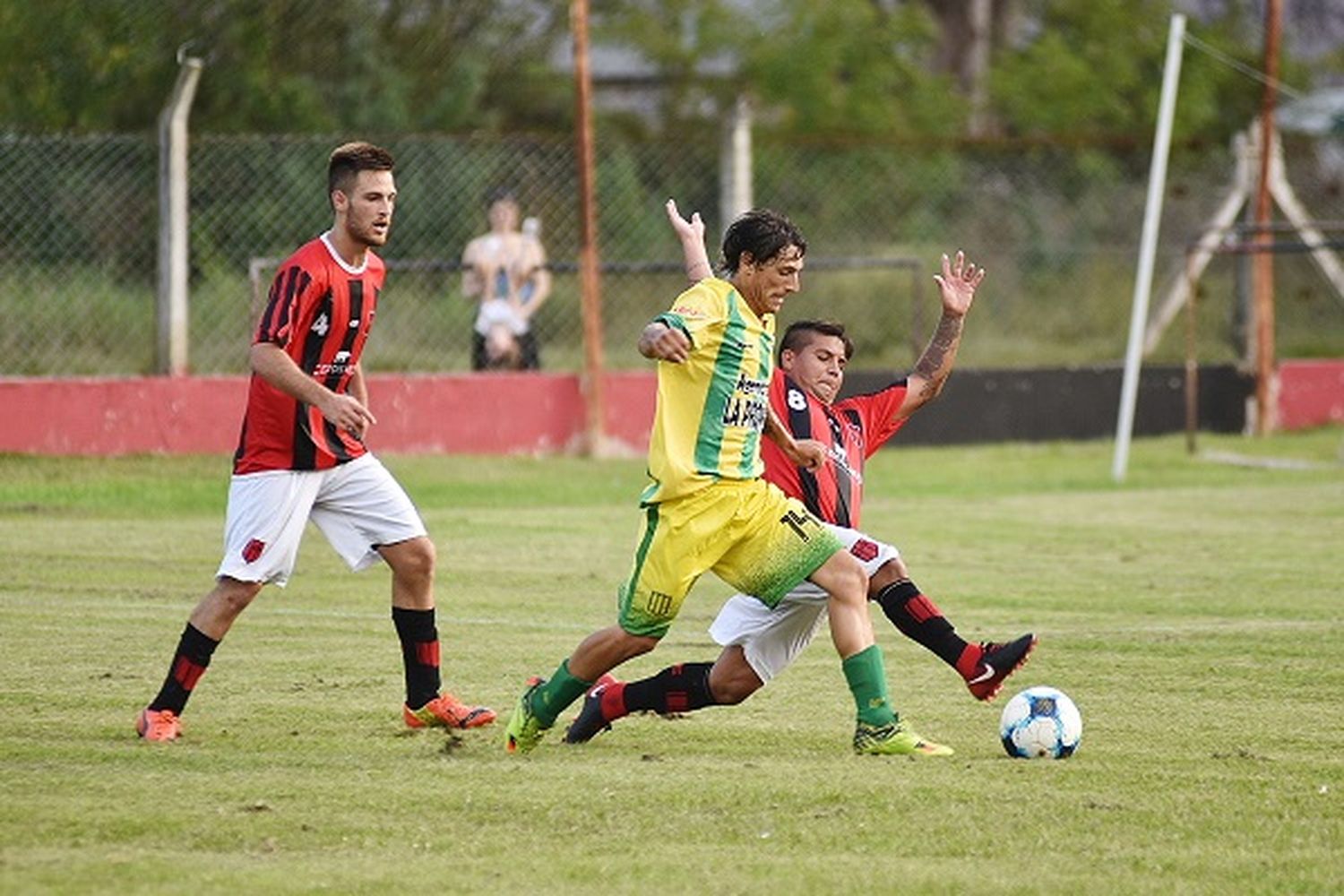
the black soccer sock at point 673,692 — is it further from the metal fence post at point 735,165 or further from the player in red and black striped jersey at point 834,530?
the metal fence post at point 735,165

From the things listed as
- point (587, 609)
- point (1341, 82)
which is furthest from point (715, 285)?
point (1341, 82)

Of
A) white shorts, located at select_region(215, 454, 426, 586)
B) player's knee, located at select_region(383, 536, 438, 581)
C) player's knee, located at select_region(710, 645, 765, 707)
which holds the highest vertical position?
white shorts, located at select_region(215, 454, 426, 586)

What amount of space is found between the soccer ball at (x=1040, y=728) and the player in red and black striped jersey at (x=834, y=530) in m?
0.46

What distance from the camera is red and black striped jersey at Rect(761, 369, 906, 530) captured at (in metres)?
8.20

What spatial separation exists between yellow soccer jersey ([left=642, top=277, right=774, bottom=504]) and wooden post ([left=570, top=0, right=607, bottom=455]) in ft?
37.3

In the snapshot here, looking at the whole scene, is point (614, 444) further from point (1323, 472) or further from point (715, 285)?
point (715, 285)

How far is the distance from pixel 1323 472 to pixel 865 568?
11.6 metres

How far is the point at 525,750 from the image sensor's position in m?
7.57

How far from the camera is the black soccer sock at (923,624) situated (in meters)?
8.10

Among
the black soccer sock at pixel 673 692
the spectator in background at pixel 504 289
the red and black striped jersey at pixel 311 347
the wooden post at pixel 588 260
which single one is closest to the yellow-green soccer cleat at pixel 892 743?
the black soccer sock at pixel 673 692

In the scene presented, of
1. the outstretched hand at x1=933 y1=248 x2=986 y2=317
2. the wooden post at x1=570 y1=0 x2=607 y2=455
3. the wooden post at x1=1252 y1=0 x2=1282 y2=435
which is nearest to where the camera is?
the outstretched hand at x1=933 y1=248 x2=986 y2=317

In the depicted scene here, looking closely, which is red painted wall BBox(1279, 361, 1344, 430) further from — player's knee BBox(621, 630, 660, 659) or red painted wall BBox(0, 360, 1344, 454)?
player's knee BBox(621, 630, 660, 659)

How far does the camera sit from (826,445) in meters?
8.22

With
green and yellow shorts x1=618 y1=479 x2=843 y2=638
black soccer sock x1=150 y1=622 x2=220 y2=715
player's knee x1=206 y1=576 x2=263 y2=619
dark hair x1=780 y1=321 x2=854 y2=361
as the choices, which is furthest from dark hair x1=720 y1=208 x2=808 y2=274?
black soccer sock x1=150 y1=622 x2=220 y2=715
